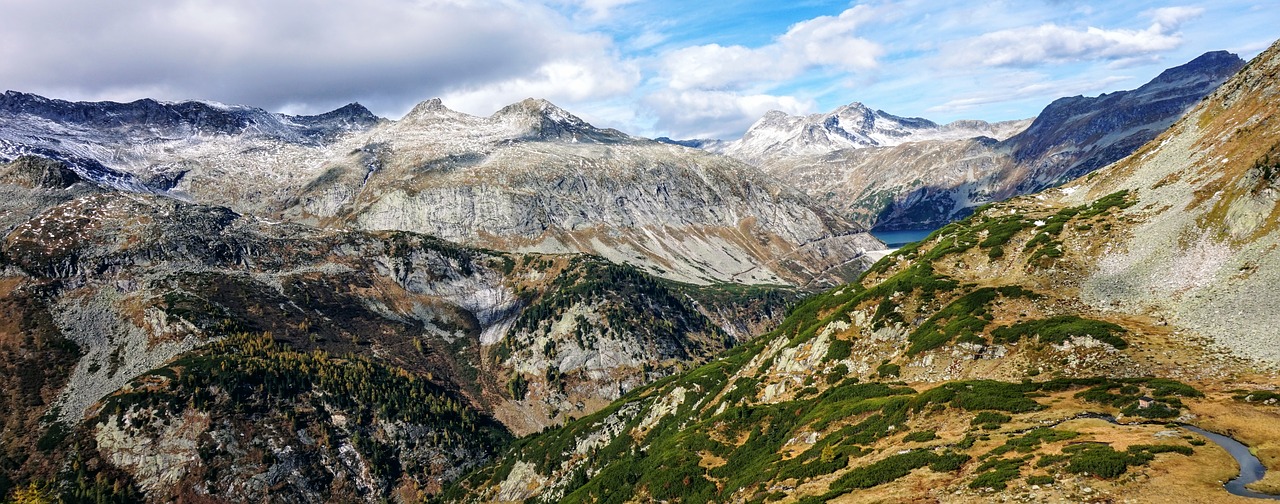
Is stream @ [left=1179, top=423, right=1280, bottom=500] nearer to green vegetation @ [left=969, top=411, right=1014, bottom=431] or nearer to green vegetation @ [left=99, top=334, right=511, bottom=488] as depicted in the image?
green vegetation @ [left=969, top=411, right=1014, bottom=431]

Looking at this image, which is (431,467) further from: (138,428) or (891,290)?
(891,290)

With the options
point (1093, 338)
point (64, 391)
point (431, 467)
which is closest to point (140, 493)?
point (64, 391)

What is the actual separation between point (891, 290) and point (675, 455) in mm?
36944

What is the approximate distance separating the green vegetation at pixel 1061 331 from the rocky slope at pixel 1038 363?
26cm

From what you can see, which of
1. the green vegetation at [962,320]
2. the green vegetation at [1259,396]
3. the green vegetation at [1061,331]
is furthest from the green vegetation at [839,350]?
the green vegetation at [1259,396]

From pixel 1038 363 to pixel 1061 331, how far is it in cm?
443

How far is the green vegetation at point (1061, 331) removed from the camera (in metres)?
59.9

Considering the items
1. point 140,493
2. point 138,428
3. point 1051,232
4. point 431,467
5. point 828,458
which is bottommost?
point 431,467

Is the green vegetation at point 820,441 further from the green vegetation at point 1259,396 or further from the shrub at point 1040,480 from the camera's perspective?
the green vegetation at point 1259,396

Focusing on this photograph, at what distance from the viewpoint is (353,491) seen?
166000 millimetres

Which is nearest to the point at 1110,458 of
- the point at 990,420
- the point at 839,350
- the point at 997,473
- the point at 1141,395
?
the point at 997,473

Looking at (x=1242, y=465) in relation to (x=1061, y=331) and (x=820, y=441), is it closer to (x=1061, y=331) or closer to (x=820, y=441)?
(x=1061, y=331)

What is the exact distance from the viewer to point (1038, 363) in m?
61.0

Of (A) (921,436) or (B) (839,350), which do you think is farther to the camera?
(B) (839,350)
